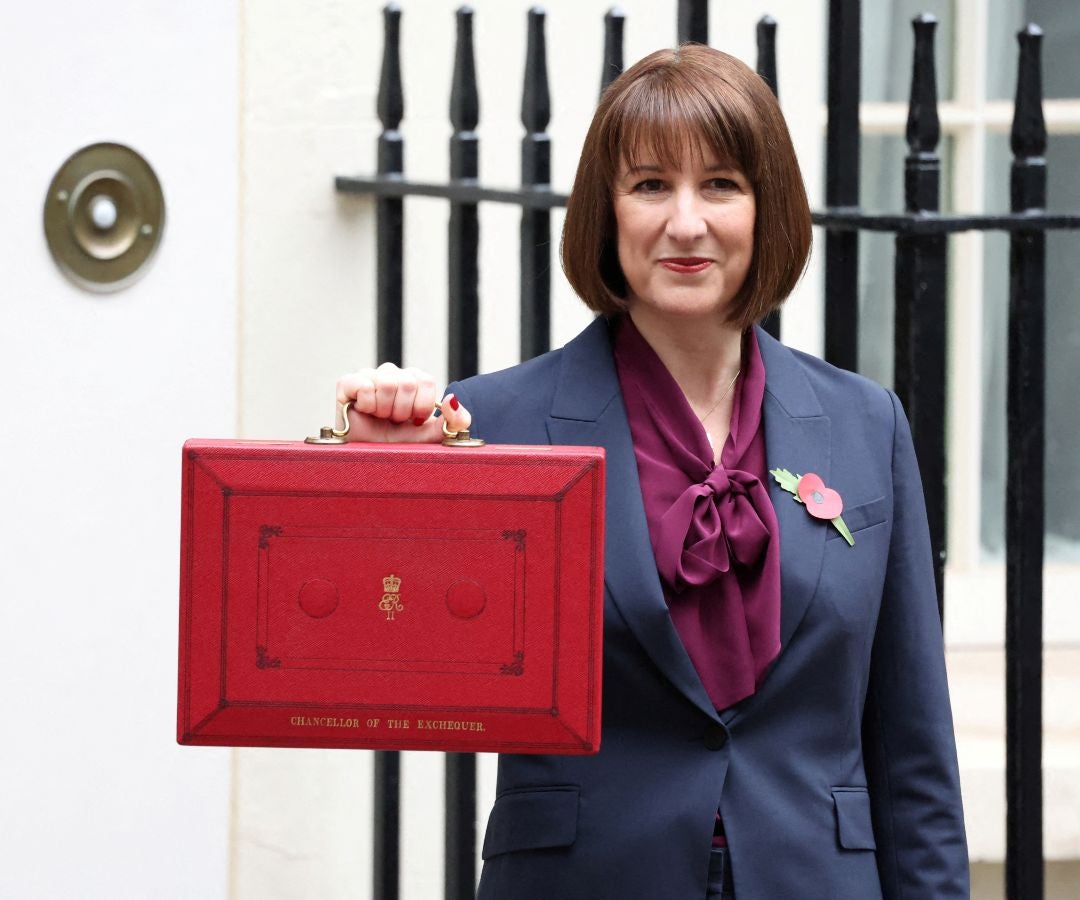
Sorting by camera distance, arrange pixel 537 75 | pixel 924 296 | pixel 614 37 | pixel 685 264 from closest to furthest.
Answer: pixel 685 264 < pixel 924 296 < pixel 614 37 < pixel 537 75

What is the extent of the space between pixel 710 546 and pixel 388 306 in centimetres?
175

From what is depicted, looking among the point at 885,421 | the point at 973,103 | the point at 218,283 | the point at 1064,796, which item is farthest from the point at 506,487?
the point at 973,103

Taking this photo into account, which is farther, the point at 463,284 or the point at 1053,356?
the point at 1053,356

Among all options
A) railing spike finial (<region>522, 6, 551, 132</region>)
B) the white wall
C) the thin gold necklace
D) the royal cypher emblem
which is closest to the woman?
the thin gold necklace

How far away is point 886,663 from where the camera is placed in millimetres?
2383

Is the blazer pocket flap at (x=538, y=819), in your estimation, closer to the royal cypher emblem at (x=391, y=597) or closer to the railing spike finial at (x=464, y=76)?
the royal cypher emblem at (x=391, y=597)

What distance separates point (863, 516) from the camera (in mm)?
2332

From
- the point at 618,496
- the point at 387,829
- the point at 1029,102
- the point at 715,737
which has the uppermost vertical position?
the point at 1029,102

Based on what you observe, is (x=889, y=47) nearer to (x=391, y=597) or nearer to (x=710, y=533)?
(x=710, y=533)

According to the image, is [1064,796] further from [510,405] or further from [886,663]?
[510,405]

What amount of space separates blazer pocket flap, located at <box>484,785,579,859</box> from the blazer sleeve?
1.30ft

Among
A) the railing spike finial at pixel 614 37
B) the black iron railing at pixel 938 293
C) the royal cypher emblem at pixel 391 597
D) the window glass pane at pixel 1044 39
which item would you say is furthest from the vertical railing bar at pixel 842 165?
the window glass pane at pixel 1044 39

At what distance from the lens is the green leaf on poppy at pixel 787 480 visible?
2.30 m

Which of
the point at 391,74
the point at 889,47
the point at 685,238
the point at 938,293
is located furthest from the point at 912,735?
the point at 889,47
